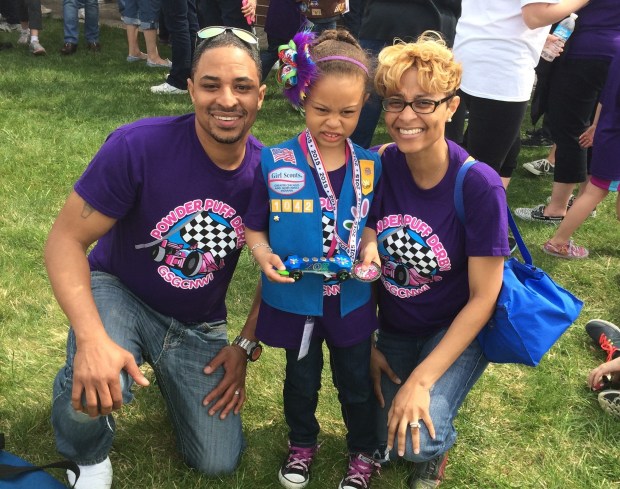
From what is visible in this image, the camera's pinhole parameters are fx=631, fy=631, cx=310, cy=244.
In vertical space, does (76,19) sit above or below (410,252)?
below

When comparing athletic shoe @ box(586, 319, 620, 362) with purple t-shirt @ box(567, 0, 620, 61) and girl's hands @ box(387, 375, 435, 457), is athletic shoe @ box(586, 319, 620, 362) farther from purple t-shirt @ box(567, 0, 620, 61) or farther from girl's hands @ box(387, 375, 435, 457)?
purple t-shirt @ box(567, 0, 620, 61)

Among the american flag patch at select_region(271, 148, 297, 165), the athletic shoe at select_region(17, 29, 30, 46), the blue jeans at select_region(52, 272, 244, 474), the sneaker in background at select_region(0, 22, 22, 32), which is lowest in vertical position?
the sneaker in background at select_region(0, 22, 22, 32)

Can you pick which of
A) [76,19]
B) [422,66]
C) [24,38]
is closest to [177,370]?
[422,66]

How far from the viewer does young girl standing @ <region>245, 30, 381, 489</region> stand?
195cm

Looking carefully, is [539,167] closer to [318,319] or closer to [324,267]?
[318,319]

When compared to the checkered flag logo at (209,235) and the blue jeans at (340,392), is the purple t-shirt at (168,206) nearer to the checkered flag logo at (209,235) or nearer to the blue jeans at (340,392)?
the checkered flag logo at (209,235)

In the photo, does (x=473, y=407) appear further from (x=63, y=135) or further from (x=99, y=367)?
(x=63, y=135)

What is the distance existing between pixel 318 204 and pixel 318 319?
1.32 ft

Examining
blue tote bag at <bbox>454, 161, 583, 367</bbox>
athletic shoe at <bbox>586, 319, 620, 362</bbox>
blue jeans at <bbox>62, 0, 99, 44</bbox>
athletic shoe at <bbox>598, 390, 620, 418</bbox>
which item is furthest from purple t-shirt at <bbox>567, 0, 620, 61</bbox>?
blue jeans at <bbox>62, 0, 99, 44</bbox>

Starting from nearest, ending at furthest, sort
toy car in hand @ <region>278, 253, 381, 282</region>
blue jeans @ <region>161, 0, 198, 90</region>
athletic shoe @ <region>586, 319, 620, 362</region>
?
toy car in hand @ <region>278, 253, 381, 282</region> < athletic shoe @ <region>586, 319, 620, 362</region> < blue jeans @ <region>161, 0, 198, 90</region>

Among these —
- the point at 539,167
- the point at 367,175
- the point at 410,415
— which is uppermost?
the point at 367,175

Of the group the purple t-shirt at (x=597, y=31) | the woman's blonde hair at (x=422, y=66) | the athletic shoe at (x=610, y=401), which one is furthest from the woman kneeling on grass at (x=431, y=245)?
the purple t-shirt at (x=597, y=31)

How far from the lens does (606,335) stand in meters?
3.07

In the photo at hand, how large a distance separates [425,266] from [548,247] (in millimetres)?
2213
